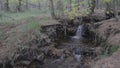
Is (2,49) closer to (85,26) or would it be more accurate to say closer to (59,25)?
(59,25)

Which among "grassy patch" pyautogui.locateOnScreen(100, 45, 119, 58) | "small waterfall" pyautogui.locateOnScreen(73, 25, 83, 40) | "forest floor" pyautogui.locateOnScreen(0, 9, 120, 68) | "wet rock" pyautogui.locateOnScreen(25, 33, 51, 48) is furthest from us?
"small waterfall" pyautogui.locateOnScreen(73, 25, 83, 40)

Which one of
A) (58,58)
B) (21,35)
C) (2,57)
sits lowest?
(58,58)

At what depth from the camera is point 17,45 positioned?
1091 cm

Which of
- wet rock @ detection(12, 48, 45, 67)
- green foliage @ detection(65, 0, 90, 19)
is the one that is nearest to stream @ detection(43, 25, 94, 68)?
wet rock @ detection(12, 48, 45, 67)

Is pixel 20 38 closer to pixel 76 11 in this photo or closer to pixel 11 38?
pixel 11 38

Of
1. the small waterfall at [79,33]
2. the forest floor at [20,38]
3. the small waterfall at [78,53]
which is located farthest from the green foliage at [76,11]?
the small waterfall at [78,53]

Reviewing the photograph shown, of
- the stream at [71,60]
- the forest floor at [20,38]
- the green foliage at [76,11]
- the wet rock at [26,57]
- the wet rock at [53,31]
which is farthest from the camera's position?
the green foliage at [76,11]

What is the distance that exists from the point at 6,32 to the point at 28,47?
239 centimetres

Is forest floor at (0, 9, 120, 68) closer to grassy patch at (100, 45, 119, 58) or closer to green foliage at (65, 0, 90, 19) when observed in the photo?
grassy patch at (100, 45, 119, 58)

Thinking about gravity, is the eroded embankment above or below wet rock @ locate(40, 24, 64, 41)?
below

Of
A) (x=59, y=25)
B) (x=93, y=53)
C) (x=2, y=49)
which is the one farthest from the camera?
(x=59, y=25)

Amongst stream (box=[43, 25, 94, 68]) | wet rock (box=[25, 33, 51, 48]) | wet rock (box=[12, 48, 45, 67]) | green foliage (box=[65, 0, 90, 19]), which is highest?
green foliage (box=[65, 0, 90, 19])

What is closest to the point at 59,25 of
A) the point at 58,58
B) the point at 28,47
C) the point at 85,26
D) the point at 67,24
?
the point at 67,24

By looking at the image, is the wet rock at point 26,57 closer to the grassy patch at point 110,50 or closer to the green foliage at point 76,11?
the grassy patch at point 110,50
